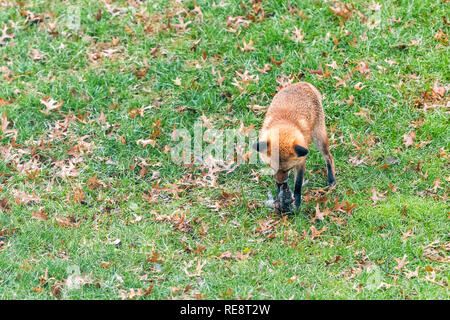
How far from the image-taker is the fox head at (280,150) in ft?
23.2

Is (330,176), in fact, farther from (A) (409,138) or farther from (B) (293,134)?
(A) (409,138)

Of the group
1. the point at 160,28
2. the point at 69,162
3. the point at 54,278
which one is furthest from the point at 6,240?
the point at 160,28

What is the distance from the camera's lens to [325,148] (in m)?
8.03

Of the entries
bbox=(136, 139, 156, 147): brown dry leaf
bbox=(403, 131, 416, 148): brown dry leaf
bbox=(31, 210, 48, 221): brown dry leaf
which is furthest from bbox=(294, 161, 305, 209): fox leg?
bbox=(31, 210, 48, 221): brown dry leaf

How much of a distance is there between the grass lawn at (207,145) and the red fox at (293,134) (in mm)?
614

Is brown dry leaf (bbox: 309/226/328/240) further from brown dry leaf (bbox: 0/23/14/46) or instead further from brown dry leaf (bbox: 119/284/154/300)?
brown dry leaf (bbox: 0/23/14/46)

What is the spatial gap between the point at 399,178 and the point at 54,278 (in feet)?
16.5

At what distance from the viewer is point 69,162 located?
8.88 metres

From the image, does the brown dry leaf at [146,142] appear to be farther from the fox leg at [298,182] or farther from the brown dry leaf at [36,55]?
→ the brown dry leaf at [36,55]

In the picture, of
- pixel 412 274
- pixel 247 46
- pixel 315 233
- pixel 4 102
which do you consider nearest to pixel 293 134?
pixel 315 233

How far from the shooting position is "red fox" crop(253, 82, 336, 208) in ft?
23.3

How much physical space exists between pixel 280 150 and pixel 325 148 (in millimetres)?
1215

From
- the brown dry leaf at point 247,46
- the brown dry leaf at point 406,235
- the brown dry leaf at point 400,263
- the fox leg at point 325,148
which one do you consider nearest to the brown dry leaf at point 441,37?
the brown dry leaf at point 247,46

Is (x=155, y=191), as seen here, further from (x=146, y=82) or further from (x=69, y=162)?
(x=146, y=82)
